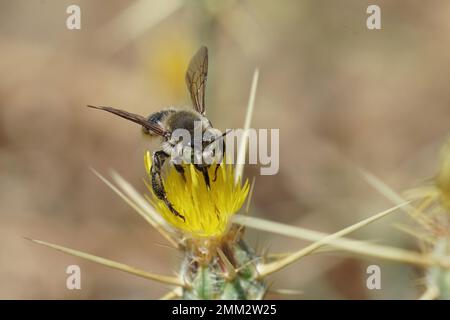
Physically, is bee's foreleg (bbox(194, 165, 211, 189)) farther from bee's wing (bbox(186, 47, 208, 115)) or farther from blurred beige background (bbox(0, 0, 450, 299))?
blurred beige background (bbox(0, 0, 450, 299))

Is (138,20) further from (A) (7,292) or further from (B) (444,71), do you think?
(B) (444,71)

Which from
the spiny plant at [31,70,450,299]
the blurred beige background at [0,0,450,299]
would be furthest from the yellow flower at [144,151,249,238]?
the blurred beige background at [0,0,450,299]

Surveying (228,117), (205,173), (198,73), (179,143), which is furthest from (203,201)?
(228,117)

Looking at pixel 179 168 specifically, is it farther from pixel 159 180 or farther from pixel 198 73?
pixel 198 73

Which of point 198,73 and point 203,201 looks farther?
point 198,73

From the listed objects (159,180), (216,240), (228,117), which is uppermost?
(228,117)

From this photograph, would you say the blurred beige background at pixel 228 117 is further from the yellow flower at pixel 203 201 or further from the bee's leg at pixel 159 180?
the yellow flower at pixel 203 201
